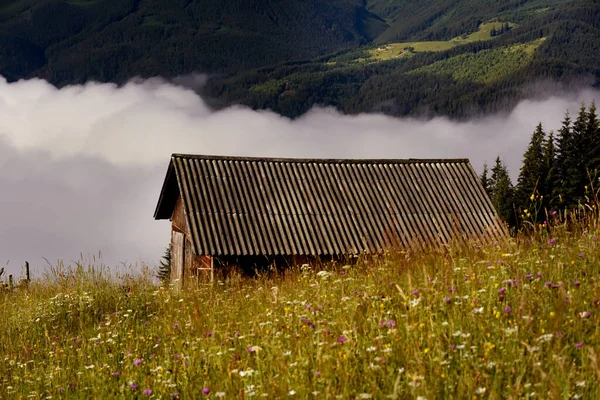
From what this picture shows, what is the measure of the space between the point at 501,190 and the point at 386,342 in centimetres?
7573

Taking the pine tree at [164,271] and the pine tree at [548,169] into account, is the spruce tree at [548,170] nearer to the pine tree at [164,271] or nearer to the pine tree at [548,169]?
the pine tree at [548,169]

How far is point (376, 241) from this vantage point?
23.3m

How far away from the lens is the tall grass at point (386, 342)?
5.43m

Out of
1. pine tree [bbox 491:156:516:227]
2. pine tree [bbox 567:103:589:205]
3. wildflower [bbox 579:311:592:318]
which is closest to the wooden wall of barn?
wildflower [bbox 579:311:592:318]

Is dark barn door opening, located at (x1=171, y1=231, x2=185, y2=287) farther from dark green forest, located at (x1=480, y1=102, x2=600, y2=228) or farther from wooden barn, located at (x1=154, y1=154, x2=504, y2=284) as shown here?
dark green forest, located at (x1=480, y1=102, x2=600, y2=228)

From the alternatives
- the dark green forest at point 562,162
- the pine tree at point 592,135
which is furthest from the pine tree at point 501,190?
A: the pine tree at point 592,135

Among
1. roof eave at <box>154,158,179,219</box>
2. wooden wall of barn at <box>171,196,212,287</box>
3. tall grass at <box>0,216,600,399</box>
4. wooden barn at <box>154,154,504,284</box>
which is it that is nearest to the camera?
tall grass at <box>0,216,600,399</box>

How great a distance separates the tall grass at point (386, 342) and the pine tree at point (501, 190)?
61666 mm

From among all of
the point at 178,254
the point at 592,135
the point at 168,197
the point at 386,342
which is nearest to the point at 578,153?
the point at 592,135

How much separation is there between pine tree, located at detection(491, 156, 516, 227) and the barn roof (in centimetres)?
4323

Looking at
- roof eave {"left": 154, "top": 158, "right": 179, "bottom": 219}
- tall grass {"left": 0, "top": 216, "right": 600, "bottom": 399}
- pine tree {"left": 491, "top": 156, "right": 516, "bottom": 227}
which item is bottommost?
tall grass {"left": 0, "top": 216, "right": 600, "bottom": 399}

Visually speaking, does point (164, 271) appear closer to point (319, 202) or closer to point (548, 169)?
point (319, 202)

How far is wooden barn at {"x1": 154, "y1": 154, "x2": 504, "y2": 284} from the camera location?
22.7 meters

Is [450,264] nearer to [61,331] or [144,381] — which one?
[144,381]
